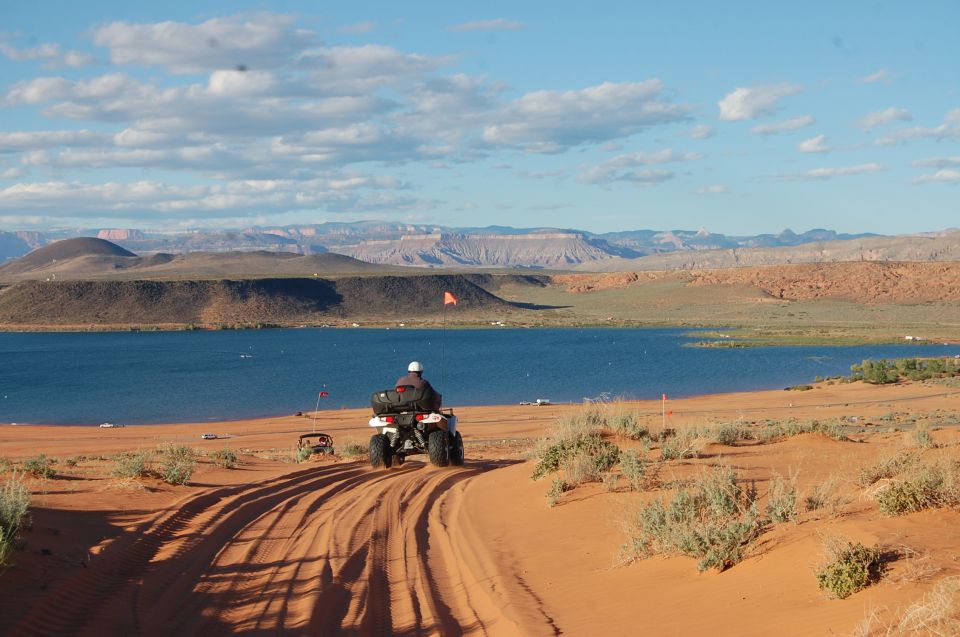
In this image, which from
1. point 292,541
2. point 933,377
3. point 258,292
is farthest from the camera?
point 258,292

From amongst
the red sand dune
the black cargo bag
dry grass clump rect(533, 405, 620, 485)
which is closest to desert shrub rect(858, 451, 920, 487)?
the red sand dune

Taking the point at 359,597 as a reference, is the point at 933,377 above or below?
below

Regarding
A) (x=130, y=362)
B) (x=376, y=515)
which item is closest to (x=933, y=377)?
A: (x=376, y=515)

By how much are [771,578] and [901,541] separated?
966 mm

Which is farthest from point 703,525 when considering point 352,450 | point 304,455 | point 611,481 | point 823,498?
point 304,455

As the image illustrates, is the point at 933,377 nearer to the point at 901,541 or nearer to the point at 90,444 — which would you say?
the point at 90,444

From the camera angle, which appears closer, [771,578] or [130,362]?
[771,578]

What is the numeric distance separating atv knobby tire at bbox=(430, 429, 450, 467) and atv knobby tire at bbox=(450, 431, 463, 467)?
29cm

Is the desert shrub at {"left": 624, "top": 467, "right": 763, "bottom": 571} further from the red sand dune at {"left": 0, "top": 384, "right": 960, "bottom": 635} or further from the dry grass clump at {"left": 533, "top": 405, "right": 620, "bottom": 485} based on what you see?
the dry grass clump at {"left": 533, "top": 405, "right": 620, "bottom": 485}

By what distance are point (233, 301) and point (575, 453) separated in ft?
359

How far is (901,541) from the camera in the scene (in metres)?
6.88

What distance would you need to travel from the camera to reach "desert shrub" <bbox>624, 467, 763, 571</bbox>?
25.5 feet

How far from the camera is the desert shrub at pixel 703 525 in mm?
7770

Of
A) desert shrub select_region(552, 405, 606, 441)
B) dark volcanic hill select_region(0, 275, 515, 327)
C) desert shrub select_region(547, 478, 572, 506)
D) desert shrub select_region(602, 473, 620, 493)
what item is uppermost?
dark volcanic hill select_region(0, 275, 515, 327)
